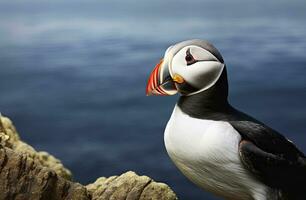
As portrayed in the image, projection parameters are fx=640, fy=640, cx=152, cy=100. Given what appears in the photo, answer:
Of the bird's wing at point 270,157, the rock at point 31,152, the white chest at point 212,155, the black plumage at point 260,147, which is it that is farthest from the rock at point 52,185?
the rock at point 31,152

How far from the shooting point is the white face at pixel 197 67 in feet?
10.4

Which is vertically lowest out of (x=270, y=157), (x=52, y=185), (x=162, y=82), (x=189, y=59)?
(x=52, y=185)

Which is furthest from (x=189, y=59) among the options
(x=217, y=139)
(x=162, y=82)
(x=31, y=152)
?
(x=31, y=152)

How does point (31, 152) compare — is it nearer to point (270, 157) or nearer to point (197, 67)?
point (197, 67)

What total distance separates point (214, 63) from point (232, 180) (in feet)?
1.95

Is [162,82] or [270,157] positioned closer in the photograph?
[270,157]

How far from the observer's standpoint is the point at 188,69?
3.17 m

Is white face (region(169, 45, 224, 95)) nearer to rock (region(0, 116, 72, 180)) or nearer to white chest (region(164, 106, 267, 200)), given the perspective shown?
white chest (region(164, 106, 267, 200))

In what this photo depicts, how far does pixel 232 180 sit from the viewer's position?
321 centimetres

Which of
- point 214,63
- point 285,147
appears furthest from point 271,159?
point 214,63

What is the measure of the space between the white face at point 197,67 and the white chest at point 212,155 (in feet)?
0.63

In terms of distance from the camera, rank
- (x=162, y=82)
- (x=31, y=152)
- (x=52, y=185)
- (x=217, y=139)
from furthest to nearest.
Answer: (x=31, y=152) → (x=52, y=185) → (x=162, y=82) → (x=217, y=139)

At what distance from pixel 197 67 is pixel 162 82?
8.3 inches

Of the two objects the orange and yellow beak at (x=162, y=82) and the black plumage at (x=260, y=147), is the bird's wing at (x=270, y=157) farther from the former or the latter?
the orange and yellow beak at (x=162, y=82)
